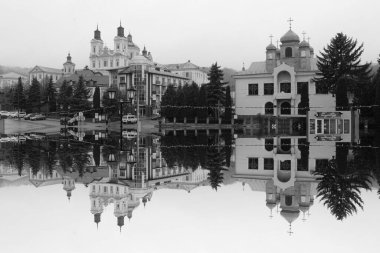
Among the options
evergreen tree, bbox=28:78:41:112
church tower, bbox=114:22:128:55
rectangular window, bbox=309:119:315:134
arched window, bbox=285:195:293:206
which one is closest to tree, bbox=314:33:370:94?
rectangular window, bbox=309:119:315:134

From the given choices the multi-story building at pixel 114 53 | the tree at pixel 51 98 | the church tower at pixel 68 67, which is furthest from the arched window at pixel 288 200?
the church tower at pixel 68 67

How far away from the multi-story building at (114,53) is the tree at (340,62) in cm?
6629

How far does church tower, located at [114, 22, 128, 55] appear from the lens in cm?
10367

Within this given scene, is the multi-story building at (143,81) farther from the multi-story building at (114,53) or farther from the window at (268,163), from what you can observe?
the window at (268,163)

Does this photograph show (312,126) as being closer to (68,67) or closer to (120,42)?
(120,42)

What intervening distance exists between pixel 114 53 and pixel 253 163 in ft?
309

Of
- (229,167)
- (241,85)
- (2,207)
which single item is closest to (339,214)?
(2,207)

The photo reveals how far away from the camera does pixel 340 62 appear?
133 ft

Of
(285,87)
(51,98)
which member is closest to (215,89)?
(285,87)

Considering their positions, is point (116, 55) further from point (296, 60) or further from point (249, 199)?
point (249, 199)

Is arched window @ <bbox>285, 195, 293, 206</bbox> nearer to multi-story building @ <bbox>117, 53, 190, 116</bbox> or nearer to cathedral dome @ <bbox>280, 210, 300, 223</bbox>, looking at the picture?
cathedral dome @ <bbox>280, 210, 300, 223</bbox>

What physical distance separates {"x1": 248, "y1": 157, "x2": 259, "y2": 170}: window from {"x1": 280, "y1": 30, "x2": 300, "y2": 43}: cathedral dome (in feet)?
112

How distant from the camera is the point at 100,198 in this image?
6.27 m

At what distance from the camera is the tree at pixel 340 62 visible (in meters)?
40.0
